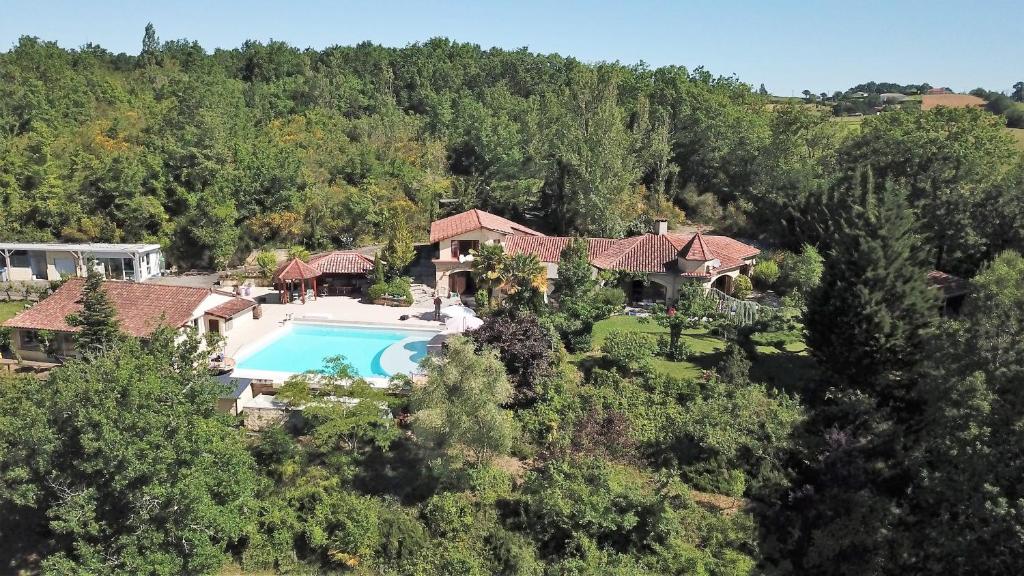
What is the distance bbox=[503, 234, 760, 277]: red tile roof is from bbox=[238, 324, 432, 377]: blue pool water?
9.42 meters

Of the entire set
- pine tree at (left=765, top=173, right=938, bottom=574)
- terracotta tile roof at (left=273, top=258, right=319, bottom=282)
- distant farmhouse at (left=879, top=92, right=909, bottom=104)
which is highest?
distant farmhouse at (left=879, top=92, right=909, bottom=104)

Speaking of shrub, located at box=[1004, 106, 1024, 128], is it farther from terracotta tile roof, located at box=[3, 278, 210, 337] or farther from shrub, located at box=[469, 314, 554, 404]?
terracotta tile roof, located at box=[3, 278, 210, 337]

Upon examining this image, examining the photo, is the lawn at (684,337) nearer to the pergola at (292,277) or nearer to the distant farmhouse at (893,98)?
the pergola at (292,277)

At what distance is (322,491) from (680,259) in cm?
2391

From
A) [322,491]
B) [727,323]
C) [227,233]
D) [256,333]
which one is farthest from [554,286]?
[227,233]

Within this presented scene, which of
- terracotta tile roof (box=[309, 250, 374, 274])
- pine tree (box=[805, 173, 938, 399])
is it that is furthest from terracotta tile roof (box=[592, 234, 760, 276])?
terracotta tile roof (box=[309, 250, 374, 274])

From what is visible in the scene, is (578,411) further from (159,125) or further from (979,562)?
(159,125)

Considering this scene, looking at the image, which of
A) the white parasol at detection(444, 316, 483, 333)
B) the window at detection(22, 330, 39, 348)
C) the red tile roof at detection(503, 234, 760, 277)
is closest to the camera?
the window at detection(22, 330, 39, 348)

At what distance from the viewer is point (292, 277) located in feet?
128

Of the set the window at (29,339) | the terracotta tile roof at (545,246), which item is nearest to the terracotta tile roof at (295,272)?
the terracotta tile roof at (545,246)

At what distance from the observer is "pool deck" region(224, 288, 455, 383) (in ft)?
109

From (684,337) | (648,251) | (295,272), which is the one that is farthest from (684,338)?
(295,272)

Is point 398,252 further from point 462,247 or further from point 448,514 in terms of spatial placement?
point 448,514

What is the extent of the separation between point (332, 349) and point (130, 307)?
9003 mm
